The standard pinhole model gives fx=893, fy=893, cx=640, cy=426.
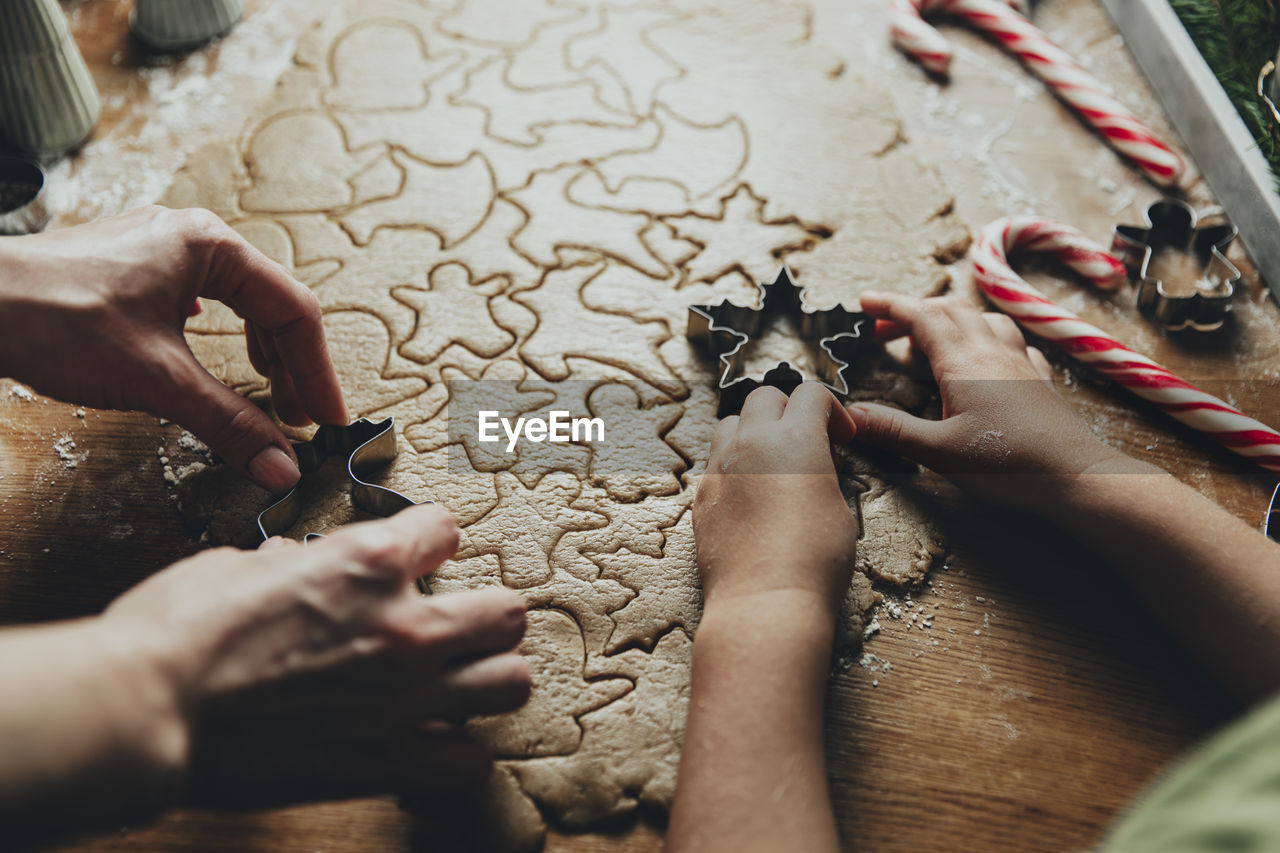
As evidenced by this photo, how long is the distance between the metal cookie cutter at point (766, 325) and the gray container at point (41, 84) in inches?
44.3

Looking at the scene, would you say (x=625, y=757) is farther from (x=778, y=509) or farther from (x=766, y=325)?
(x=766, y=325)

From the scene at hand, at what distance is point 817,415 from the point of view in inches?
43.1

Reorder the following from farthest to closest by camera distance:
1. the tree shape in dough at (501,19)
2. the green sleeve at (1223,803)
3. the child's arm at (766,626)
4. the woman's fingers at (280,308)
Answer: the tree shape in dough at (501,19) → the woman's fingers at (280,308) → the child's arm at (766,626) → the green sleeve at (1223,803)

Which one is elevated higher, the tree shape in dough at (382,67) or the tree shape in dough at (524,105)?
the tree shape in dough at (382,67)

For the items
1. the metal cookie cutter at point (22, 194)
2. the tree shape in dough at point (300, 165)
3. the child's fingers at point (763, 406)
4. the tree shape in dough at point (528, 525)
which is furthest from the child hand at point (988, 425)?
the metal cookie cutter at point (22, 194)

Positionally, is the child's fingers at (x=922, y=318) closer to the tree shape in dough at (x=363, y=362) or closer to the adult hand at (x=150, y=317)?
the tree shape in dough at (x=363, y=362)

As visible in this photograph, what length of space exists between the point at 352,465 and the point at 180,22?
1.12m

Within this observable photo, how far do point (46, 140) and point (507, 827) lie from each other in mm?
1391

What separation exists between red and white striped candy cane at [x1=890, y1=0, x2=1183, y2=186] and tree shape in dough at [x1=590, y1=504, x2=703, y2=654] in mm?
1110

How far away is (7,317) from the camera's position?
0.95 meters

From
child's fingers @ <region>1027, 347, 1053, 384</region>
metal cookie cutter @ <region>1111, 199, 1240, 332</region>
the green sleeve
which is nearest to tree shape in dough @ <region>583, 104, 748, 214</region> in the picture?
child's fingers @ <region>1027, 347, 1053, 384</region>

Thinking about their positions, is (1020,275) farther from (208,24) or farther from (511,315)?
(208,24)

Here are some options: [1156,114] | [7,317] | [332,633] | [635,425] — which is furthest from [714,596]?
[1156,114]

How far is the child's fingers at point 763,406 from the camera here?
1.11 m
